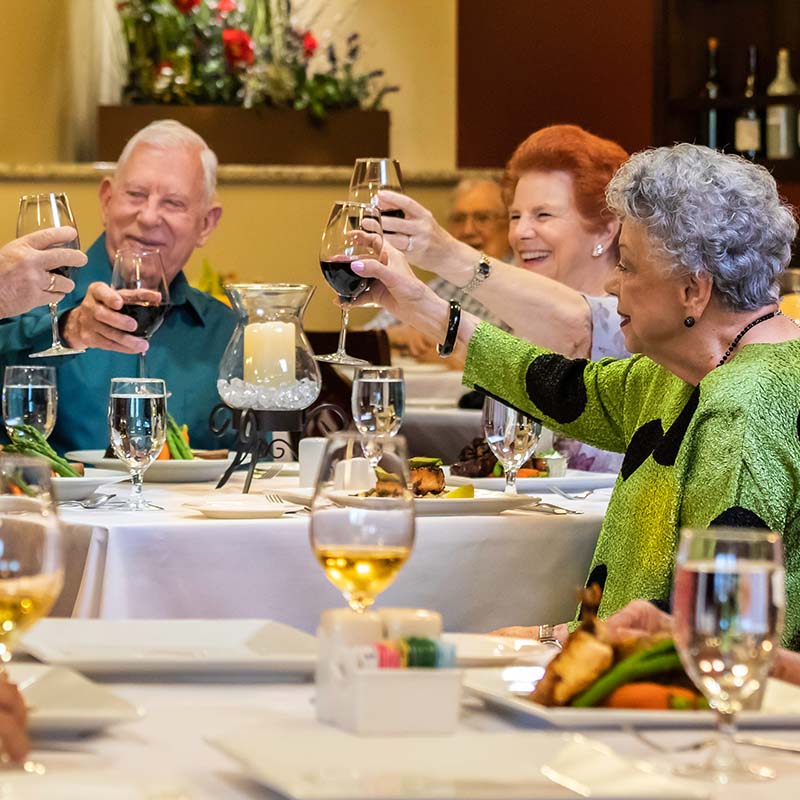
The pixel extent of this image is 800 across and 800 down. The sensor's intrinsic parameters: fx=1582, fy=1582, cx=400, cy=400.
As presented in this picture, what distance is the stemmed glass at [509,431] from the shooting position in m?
2.53

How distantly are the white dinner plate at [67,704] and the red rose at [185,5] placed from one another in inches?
247

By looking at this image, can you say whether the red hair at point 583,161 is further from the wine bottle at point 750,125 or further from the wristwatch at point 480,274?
the wine bottle at point 750,125

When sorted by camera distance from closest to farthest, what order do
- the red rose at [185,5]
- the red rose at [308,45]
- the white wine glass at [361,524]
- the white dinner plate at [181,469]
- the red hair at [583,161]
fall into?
the white wine glass at [361,524], the white dinner plate at [181,469], the red hair at [583,161], the red rose at [185,5], the red rose at [308,45]

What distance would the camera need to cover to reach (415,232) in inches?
115

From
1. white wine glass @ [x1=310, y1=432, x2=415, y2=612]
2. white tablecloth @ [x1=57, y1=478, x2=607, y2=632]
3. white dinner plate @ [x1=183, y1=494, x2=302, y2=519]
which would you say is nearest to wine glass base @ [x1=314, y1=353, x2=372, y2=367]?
white dinner plate @ [x1=183, y1=494, x2=302, y2=519]

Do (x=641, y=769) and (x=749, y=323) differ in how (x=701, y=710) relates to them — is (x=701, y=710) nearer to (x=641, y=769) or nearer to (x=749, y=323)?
(x=641, y=769)

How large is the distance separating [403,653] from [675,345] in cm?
123

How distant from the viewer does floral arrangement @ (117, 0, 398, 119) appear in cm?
709

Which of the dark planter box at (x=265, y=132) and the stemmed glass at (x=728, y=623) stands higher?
the dark planter box at (x=265, y=132)

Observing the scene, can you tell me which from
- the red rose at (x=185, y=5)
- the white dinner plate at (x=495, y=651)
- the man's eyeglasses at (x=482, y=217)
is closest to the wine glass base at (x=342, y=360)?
the white dinner plate at (x=495, y=651)

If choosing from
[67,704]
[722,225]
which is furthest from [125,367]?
[67,704]

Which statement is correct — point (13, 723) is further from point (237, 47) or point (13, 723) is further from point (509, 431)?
point (237, 47)

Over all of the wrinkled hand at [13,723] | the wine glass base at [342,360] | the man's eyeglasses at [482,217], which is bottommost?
the man's eyeglasses at [482,217]

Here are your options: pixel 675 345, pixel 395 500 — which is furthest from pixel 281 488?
Answer: pixel 395 500
